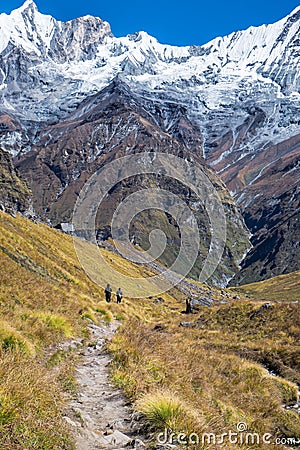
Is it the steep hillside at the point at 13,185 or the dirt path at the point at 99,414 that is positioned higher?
the steep hillside at the point at 13,185

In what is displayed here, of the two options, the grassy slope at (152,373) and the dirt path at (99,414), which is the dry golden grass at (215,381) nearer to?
the grassy slope at (152,373)

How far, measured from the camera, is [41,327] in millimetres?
13695

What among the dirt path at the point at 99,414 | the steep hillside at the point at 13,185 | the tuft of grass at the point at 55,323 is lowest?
the dirt path at the point at 99,414

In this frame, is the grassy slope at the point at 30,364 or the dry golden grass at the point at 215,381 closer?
the grassy slope at the point at 30,364

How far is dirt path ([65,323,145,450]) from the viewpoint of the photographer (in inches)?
276

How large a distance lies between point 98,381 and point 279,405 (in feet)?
24.7

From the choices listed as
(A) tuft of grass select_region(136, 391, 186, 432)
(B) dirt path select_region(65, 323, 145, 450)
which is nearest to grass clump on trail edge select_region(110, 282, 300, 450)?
(A) tuft of grass select_region(136, 391, 186, 432)

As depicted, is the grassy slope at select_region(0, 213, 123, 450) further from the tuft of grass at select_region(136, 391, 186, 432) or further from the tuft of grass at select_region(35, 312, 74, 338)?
the tuft of grass at select_region(136, 391, 186, 432)

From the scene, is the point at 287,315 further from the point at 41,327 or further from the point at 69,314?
the point at 41,327

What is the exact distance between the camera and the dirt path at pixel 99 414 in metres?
7.00

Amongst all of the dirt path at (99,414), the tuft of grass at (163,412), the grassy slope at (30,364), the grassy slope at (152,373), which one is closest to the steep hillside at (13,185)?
the grassy slope at (152,373)

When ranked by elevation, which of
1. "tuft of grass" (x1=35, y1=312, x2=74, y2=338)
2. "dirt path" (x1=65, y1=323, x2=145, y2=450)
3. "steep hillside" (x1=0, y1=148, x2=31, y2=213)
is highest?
"steep hillside" (x1=0, y1=148, x2=31, y2=213)

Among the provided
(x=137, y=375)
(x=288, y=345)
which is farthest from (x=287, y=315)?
(x=137, y=375)

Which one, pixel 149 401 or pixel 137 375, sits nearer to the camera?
pixel 149 401
